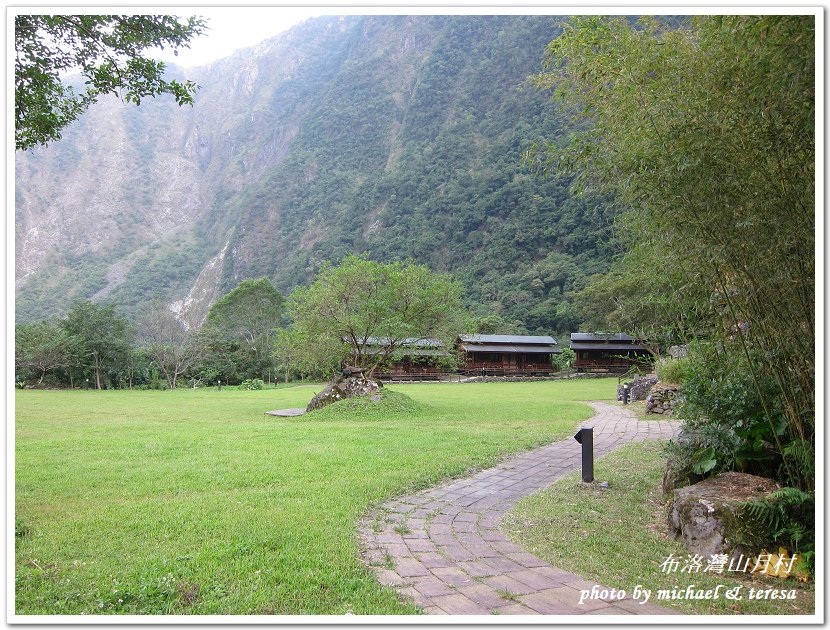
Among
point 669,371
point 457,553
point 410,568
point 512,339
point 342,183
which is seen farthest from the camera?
point 342,183

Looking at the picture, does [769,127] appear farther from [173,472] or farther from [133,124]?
[133,124]

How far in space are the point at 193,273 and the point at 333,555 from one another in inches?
1757

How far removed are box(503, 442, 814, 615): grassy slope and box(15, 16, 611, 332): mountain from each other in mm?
20745

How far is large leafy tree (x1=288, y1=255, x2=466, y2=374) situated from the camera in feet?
43.9

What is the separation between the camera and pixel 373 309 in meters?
13.3

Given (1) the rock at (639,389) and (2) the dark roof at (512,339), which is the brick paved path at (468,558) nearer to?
(1) the rock at (639,389)

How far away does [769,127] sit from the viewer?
2.69m

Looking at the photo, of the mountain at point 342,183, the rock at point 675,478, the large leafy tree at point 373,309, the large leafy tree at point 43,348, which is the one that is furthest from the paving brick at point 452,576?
the large leafy tree at point 43,348

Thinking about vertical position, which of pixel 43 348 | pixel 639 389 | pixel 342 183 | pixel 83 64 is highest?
pixel 342 183

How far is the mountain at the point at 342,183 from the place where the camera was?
86.0ft

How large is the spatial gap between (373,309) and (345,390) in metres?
2.26

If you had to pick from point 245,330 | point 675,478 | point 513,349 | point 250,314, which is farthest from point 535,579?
point 250,314

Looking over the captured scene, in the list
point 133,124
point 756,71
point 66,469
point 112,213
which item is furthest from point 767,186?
point 112,213

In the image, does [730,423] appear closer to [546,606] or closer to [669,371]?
[546,606]
